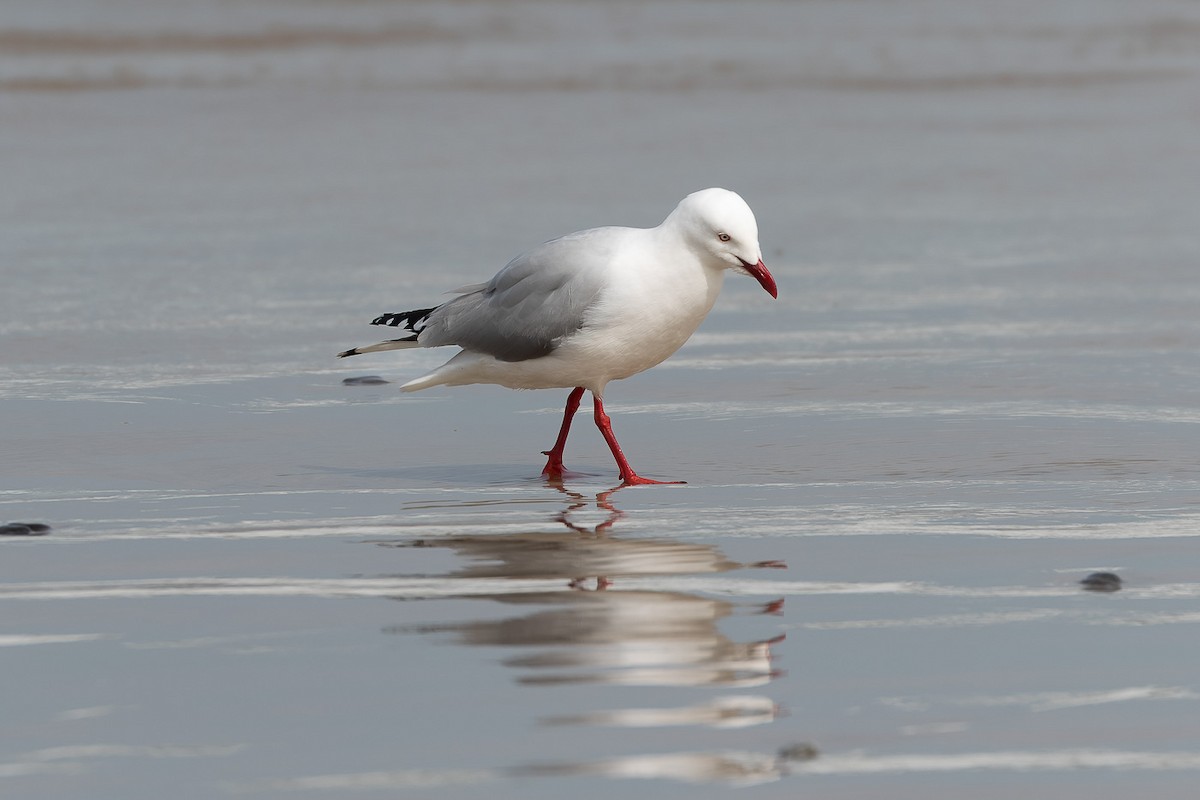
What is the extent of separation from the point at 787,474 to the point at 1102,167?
8323mm

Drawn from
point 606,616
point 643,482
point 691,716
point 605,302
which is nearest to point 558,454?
point 643,482

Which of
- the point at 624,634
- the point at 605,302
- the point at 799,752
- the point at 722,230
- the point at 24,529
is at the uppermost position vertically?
the point at 722,230

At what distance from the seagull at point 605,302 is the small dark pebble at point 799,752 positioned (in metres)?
2.55

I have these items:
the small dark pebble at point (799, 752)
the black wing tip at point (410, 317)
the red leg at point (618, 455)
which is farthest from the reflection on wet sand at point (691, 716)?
the black wing tip at point (410, 317)

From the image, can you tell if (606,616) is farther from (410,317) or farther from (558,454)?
(410,317)

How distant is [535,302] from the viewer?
6.39 m

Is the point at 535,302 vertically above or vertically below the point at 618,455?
above

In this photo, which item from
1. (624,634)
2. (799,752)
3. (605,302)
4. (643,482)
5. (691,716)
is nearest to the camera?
(799,752)

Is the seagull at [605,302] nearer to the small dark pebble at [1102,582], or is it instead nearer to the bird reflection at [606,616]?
the bird reflection at [606,616]

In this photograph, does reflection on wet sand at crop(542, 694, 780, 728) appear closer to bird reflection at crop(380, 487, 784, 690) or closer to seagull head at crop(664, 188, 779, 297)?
bird reflection at crop(380, 487, 784, 690)

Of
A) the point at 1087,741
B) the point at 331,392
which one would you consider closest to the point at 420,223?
the point at 331,392

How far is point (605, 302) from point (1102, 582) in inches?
83.1

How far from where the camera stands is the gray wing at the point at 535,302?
629cm

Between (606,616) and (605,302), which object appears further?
(605,302)
